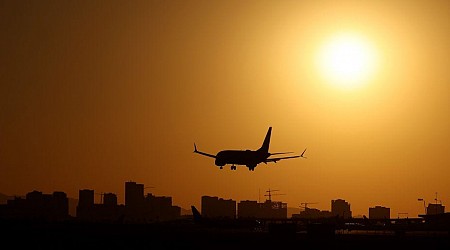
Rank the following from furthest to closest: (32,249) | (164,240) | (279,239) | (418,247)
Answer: (279,239) → (164,240) → (418,247) → (32,249)

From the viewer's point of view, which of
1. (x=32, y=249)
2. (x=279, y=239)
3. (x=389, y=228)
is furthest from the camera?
(x=389, y=228)

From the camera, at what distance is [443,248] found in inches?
4082

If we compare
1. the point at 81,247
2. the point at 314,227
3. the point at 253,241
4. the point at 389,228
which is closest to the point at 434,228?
the point at 389,228

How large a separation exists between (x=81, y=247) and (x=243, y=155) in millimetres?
79570

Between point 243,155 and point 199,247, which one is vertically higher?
point 243,155

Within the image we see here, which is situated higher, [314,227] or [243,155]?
[243,155]

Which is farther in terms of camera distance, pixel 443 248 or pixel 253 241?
pixel 253 241

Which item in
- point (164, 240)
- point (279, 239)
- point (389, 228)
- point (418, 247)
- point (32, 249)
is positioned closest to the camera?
point (32, 249)

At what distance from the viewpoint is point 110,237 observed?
403 feet

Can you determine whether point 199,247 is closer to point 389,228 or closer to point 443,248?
point 443,248

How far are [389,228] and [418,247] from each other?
93.3 meters

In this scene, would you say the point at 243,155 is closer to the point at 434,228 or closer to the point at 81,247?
the point at 434,228

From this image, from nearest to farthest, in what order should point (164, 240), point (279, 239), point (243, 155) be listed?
point (164, 240)
point (279, 239)
point (243, 155)

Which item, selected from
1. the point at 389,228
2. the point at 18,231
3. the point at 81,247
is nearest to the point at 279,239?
the point at 81,247
